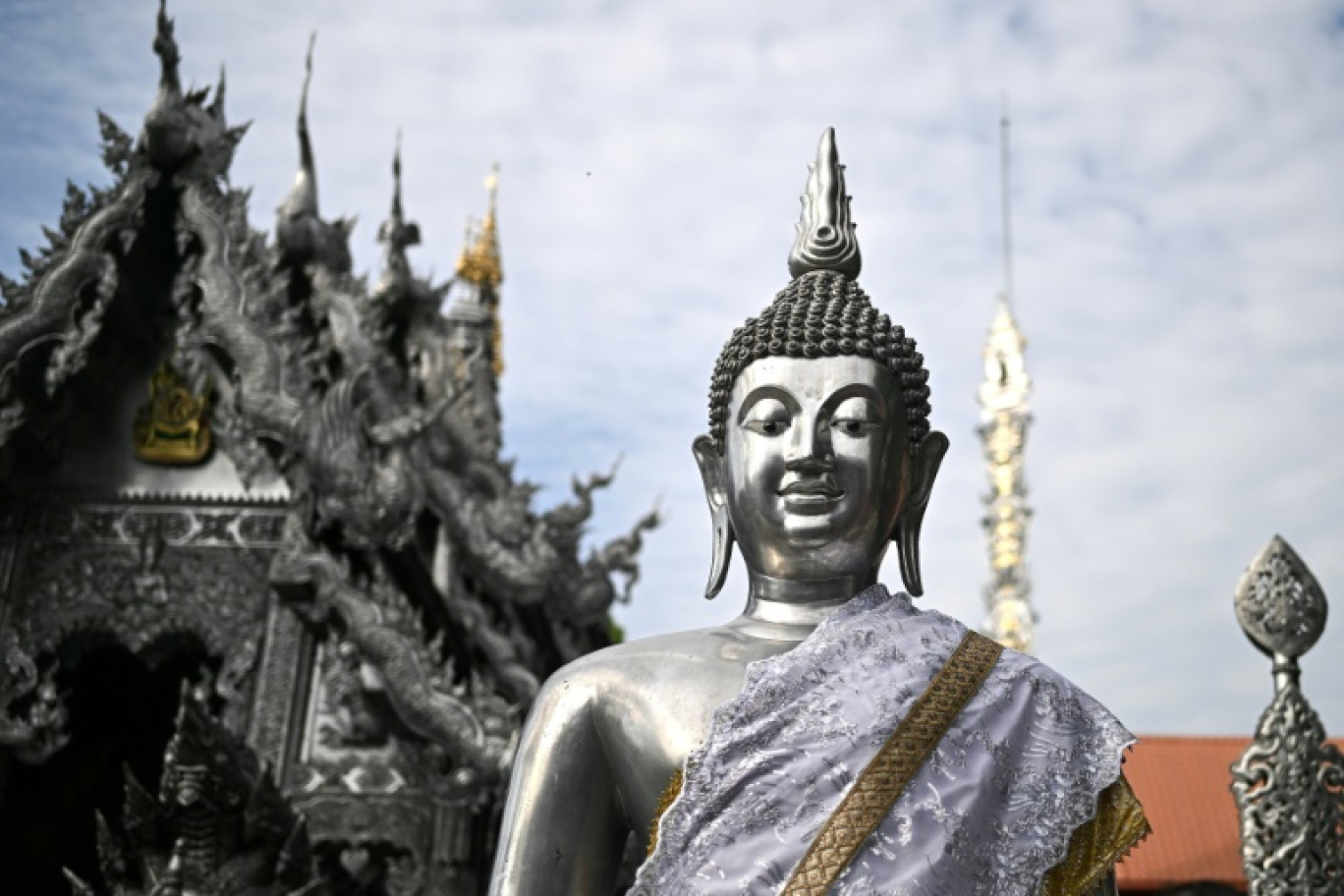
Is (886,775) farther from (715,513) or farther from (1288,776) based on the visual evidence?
(1288,776)

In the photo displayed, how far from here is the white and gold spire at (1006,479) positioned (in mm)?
19562

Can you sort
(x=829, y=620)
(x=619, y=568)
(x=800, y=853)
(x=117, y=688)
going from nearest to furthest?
(x=800, y=853)
(x=829, y=620)
(x=117, y=688)
(x=619, y=568)

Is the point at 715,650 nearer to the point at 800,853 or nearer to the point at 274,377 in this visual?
the point at 800,853

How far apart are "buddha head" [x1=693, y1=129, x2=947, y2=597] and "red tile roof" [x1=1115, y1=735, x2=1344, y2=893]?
968cm

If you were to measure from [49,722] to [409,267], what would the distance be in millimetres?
4406

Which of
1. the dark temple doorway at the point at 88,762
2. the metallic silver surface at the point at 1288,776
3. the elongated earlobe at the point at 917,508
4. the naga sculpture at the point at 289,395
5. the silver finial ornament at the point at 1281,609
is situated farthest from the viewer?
the dark temple doorway at the point at 88,762

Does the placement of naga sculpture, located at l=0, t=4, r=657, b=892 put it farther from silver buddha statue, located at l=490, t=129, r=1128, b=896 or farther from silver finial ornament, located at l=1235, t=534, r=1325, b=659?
silver buddha statue, located at l=490, t=129, r=1128, b=896

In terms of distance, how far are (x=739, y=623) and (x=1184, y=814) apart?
38.5 ft

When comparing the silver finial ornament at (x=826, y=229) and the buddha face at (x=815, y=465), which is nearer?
the buddha face at (x=815, y=465)

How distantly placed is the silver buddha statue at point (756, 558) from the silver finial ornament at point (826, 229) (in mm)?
56

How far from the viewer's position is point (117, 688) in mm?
9609

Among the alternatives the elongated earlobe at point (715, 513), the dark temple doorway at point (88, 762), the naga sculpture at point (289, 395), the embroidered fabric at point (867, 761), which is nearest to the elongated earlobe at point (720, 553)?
the elongated earlobe at point (715, 513)

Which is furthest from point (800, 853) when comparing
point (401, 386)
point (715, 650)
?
point (401, 386)

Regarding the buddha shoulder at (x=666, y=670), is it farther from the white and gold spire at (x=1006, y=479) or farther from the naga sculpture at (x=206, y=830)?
the white and gold spire at (x=1006, y=479)
